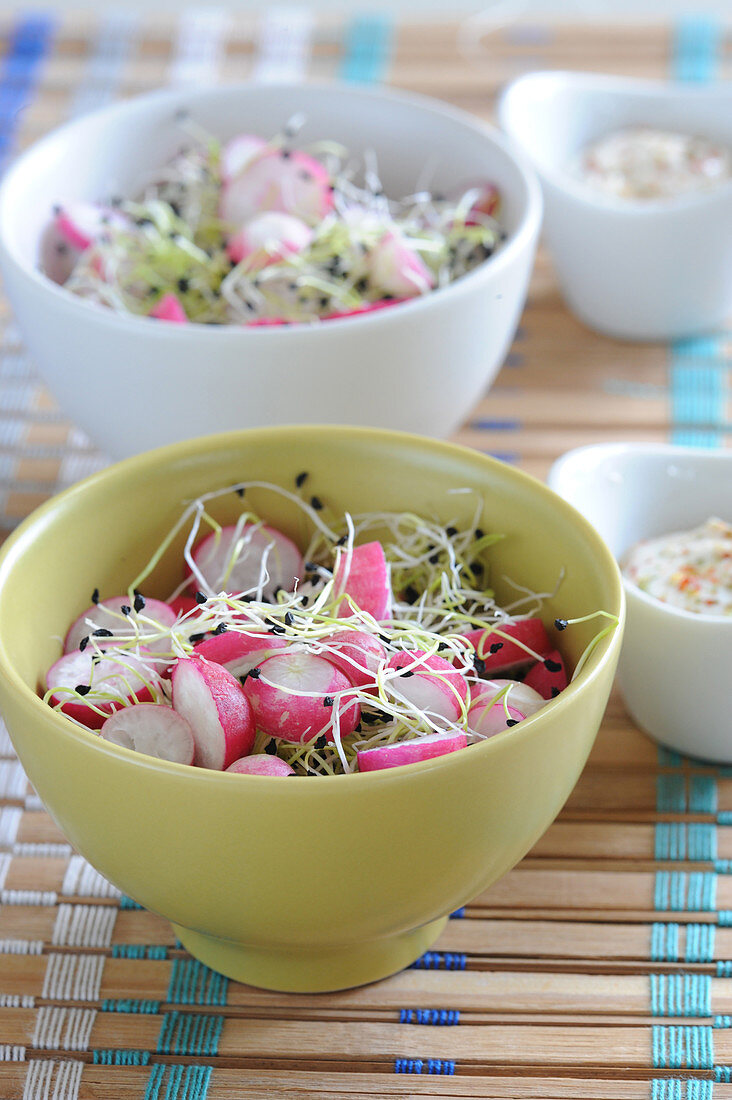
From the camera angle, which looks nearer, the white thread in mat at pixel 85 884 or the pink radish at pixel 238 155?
the white thread in mat at pixel 85 884

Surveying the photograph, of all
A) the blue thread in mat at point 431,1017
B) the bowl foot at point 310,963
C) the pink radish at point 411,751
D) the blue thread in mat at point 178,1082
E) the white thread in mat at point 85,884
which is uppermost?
the pink radish at point 411,751

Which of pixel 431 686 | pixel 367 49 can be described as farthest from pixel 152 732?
pixel 367 49

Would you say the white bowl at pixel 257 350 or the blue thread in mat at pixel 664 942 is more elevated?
the white bowl at pixel 257 350

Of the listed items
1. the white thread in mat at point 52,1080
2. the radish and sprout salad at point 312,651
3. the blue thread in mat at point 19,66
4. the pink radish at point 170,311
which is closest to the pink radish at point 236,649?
the radish and sprout salad at point 312,651

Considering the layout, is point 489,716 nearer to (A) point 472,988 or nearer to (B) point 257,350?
(A) point 472,988

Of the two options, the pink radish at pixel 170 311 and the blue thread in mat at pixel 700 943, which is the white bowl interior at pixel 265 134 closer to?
the pink radish at pixel 170 311

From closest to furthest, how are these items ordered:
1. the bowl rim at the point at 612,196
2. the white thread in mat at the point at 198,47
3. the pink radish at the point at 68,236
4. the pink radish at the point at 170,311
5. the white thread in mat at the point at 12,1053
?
the white thread in mat at the point at 12,1053, the pink radish at the point at 170,311, the pink radish at the point at 68,236, the bowl rim at the point at 612,196, the white thread in mat at the point at 198,47
